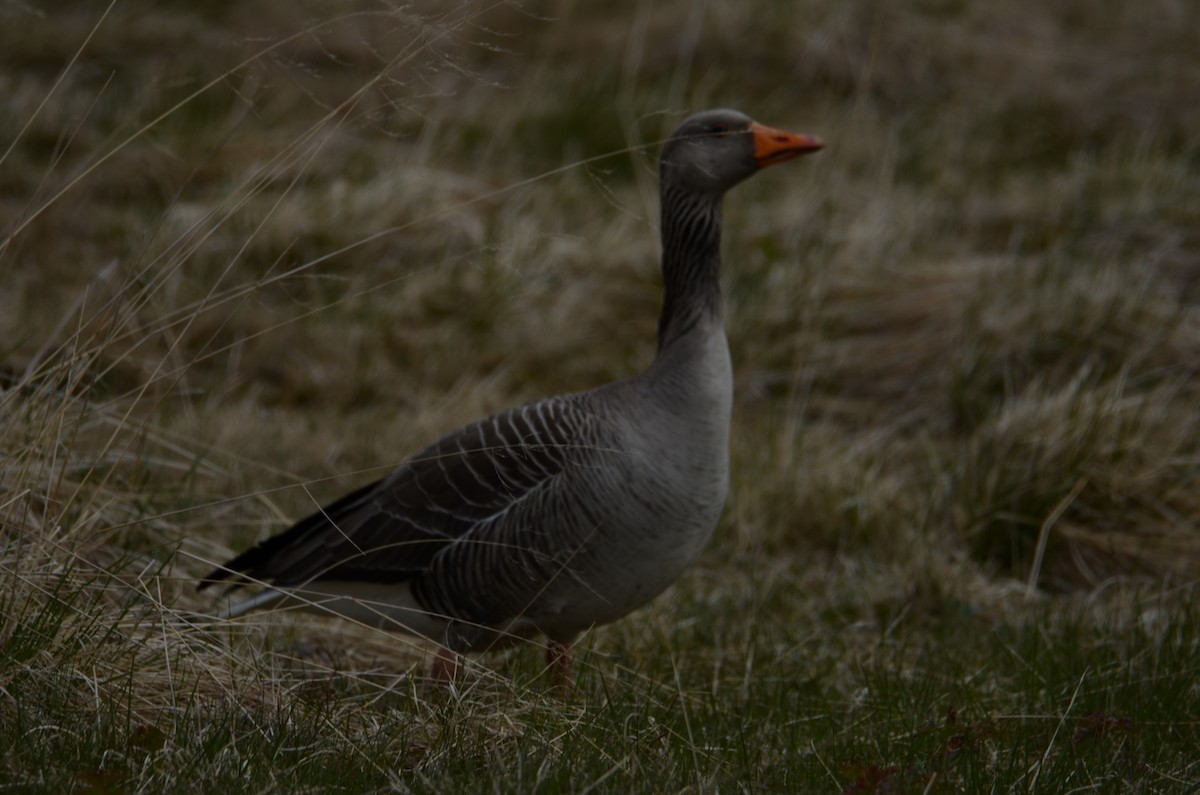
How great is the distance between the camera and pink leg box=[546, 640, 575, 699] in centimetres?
389

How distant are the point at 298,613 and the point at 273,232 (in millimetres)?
3463

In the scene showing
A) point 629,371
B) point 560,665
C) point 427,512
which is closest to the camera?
point 560,665

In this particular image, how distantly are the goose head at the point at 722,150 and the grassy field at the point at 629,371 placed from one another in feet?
1.29

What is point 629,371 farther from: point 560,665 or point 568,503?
point 560,665

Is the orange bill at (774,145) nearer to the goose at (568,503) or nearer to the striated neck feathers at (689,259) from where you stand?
the goose at (568,503)

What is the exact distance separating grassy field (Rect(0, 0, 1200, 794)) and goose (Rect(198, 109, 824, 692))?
20 centimetres

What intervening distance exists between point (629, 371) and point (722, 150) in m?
2.67

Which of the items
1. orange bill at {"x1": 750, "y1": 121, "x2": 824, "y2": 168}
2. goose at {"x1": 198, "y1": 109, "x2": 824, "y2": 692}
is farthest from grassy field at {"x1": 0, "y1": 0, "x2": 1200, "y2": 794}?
orange bill at {"x1": 750, "y1": 121, "x2": 824, "y2": 168}

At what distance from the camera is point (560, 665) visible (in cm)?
401

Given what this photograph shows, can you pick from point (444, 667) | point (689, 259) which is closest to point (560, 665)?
point (444, 667)

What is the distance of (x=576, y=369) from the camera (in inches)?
290

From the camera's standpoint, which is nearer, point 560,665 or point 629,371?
point 560,665

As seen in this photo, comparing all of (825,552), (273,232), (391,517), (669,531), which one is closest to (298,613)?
(391,517)

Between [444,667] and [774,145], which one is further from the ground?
[774,145]
